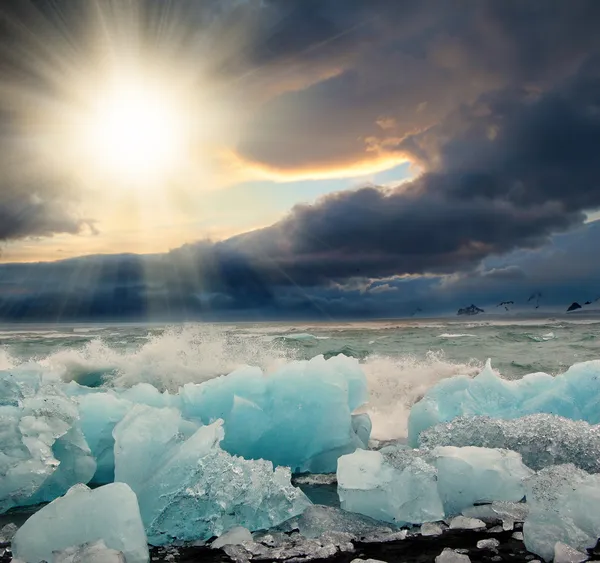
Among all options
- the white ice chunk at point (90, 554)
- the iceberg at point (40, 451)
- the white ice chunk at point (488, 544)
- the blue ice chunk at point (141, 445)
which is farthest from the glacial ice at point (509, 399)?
the white ice chunk at point (90, 554)

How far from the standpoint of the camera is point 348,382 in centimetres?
673

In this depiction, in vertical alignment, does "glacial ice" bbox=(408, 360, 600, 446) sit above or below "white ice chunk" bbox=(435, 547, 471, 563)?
above

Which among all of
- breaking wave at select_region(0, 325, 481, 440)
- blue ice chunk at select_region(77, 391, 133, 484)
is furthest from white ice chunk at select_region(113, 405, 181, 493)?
breaking wave at select_region(0, 325, 481, 440)

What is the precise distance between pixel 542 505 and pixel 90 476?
421 centimetres

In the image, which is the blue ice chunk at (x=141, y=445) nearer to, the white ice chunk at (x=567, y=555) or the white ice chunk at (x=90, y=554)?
the white ice chunk at (x=90, y=554)

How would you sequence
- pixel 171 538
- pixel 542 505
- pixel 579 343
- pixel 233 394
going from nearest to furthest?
pixel 542 505 → pixel 171 538 → pixel 233 394 → pixel 579 343

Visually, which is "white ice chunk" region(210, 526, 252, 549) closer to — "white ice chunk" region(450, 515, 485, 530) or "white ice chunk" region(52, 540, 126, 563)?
"white ice chunk" region(52, 540, 126, 563)

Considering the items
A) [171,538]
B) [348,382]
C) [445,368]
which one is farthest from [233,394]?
[445,368]

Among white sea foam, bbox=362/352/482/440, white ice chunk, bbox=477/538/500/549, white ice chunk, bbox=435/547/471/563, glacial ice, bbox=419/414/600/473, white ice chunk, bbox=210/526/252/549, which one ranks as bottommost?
white sea foam, bbox=362/352/482/440

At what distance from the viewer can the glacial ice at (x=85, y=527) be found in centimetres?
352

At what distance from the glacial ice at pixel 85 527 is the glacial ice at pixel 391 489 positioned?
1.70 m

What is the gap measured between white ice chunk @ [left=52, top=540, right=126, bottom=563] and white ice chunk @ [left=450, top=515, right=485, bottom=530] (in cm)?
241

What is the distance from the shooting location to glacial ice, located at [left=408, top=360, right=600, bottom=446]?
6383mm

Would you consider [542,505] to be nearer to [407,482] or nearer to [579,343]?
[407,482]
